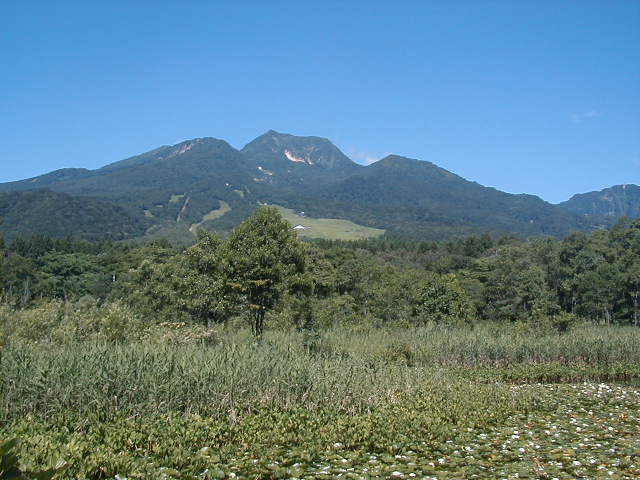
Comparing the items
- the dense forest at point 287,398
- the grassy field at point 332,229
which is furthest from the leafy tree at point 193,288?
the grassy field at point 332,229

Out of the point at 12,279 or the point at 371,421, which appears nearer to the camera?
the point at 371,421

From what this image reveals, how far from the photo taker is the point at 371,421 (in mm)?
8320

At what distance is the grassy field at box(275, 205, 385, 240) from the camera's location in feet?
388

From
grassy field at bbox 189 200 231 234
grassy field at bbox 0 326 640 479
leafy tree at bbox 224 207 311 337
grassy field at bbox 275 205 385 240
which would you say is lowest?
grassy field at bbox 0 326 640 479

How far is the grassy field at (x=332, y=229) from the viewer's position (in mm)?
118125

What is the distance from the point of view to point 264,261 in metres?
17.2

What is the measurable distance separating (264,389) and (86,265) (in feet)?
204

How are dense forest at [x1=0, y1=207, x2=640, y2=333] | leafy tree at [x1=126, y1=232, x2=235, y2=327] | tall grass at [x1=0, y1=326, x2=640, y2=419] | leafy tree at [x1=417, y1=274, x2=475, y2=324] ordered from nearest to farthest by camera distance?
1. tall grass at [x1=0, y1=326, x2=640, y2=419]
2. dense forest at [x1=0, y1=207, x2=640, y2=333]
3. leafy tree at [x1=126, y1=232, x2=235, y2=327]
4. leafy tree at [x1=417, y1=274, x2=475, y2=324]

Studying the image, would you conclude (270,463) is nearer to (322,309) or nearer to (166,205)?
→ (322,309)

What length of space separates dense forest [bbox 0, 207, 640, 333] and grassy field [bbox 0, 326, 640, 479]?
6913 millimetres

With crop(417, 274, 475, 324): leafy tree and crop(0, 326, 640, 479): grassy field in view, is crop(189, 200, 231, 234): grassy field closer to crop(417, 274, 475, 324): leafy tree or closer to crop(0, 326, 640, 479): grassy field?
crop(417, 274, 475, 324): leafy tree

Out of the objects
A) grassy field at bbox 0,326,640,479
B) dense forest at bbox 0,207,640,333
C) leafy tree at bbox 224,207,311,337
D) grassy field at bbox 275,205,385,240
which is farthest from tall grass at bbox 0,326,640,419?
grassy field at bbox 275,205,385,240

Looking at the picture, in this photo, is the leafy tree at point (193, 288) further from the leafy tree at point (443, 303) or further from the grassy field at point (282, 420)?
the leafy tree at point (443, 303)

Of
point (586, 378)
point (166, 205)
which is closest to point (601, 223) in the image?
point (166, 205)
